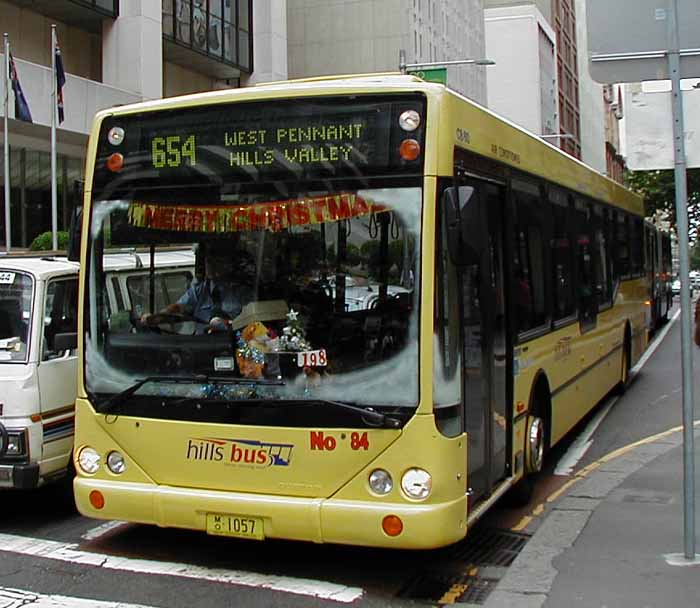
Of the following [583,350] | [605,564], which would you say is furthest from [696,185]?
[605,564]

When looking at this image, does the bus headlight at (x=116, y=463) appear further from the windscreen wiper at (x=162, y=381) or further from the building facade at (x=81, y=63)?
the building facade at (x=81, y=63)

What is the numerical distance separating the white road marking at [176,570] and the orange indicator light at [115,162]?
101 inches

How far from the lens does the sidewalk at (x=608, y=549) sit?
17.2ft

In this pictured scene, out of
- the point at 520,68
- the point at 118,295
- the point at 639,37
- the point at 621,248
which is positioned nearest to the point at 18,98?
the point at 621,248

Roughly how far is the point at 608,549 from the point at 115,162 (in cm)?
409

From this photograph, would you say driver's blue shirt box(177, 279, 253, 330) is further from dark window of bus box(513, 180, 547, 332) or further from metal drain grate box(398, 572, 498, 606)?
dark window of bus box(513, 180, 547, 332)

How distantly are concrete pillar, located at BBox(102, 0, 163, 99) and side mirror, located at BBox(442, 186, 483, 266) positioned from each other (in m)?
23.9

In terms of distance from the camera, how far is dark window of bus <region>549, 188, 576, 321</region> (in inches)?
328

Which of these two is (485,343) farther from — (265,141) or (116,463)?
(116,463)

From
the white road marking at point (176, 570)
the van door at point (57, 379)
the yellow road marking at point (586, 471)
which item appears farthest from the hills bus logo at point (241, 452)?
the yellow road marking at point (586, 471)

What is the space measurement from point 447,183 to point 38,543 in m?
3.84

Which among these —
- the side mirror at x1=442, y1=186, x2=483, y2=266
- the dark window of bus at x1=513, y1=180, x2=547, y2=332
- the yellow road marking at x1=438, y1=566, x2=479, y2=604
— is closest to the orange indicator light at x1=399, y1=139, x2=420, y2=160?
the side mirror at x1=442, y1=186, x2=483, y2=266

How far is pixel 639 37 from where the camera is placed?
5.71 m

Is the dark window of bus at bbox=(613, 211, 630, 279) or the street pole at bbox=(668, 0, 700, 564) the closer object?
the street pole at bbox=(668, 0, 700, 564)
